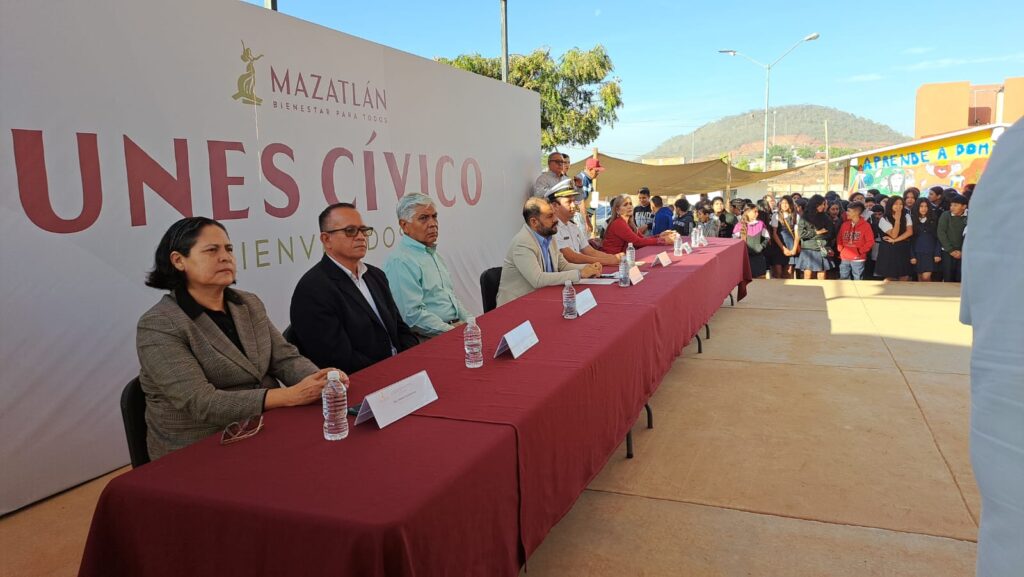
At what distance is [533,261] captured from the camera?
12.1 feet

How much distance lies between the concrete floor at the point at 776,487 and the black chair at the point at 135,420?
71 centimetres

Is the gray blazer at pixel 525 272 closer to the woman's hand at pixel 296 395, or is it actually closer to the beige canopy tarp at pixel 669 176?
the woman's hand at pixel 296 395

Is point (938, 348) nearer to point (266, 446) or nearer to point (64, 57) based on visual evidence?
point (266, 446)

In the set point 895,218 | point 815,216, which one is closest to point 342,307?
point 815,216

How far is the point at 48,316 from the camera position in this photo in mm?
2643

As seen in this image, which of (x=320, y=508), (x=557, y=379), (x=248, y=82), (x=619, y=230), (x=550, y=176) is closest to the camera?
(x=320, y=508)

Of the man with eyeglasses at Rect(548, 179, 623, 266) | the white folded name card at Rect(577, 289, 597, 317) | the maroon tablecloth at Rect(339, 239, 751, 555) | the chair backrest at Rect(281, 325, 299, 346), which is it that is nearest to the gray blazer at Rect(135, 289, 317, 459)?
the maroon tablecloth at Rect(339, 239, 751, 555)

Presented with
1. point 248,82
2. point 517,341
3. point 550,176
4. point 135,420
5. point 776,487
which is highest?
point 248,82

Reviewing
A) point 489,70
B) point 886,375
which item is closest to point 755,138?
point 489,70

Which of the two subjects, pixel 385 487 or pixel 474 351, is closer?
pixel 385 487

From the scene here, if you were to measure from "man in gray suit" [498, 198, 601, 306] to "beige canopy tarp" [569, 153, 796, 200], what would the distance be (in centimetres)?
890

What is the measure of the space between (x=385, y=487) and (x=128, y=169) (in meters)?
2.57

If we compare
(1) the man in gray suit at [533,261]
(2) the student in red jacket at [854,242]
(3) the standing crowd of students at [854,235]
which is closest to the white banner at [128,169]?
(1) the man in gray suit at [533,261]

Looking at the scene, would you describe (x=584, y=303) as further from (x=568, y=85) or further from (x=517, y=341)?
(x=568, y=85)
